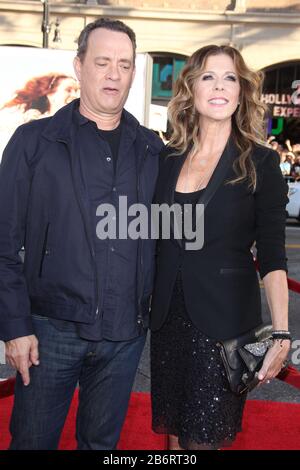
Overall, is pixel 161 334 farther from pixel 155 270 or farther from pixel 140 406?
pixel 140 406

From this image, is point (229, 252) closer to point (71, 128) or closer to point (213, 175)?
point (213, 175)

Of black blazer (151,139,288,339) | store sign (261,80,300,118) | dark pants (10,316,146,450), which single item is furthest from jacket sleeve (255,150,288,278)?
store sign (261,80,300,118)

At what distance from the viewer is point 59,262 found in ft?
7.36

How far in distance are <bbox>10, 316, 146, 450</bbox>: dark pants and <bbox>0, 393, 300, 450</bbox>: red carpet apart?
41.6 inches

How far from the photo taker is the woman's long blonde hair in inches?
97.3

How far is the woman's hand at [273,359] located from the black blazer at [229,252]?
5.1 inches

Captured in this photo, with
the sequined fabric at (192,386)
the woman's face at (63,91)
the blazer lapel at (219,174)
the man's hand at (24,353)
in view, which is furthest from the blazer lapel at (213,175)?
the woman's face at (63,91)

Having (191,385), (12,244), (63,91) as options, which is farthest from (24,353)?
(63,91)

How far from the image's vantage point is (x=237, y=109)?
254 cm

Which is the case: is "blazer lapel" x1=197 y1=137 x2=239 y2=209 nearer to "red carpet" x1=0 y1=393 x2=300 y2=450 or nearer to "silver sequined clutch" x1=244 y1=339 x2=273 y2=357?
"silver sequined clutch" x1=244 y1=339 x2=273 y2=357

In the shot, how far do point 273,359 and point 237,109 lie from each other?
952 millimetres

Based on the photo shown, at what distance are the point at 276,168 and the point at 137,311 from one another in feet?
2.38

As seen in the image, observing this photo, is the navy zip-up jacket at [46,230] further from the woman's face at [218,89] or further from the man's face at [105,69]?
the woman's face at [218,89]

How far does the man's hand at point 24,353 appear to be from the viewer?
2217 millimetres
